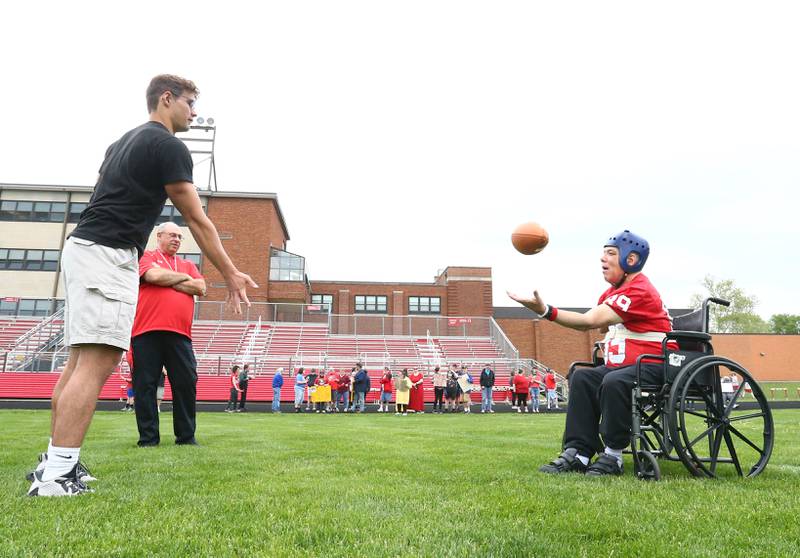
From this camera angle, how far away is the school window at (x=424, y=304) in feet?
174

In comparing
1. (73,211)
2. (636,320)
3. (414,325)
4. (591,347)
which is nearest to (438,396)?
(414,325)

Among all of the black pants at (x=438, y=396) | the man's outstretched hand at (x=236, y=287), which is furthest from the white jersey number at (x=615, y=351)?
the black pants at (x=438, y=396)

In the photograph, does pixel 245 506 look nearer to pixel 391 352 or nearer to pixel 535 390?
pixel 535 390

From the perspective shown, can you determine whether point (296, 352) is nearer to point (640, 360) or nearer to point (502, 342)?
point (502, 342)

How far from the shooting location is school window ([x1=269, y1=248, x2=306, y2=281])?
4269cm

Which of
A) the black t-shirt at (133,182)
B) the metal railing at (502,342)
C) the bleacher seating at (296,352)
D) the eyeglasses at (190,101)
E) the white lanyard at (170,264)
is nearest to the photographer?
the black t-shirt at (133,182)

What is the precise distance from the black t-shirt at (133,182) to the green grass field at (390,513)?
1516 millimetres

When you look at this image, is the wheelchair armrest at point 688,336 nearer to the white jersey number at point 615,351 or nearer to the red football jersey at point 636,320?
the red football jersey at point 636,320

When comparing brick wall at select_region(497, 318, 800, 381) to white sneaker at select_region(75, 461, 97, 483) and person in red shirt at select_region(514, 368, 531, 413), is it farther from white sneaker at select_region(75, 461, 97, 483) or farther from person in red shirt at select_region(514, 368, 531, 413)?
white sneaker at select_region(75, 461, 97, 483)

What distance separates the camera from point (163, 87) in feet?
12.6

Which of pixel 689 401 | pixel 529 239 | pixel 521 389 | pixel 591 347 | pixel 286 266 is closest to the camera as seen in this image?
pixel 689 401

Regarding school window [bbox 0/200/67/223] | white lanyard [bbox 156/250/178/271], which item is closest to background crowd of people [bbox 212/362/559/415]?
white lanyard [bbox 156/250/178/271]

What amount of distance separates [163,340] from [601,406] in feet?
14.3

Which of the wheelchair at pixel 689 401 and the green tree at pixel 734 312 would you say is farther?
the green tree at pixel 734 312
